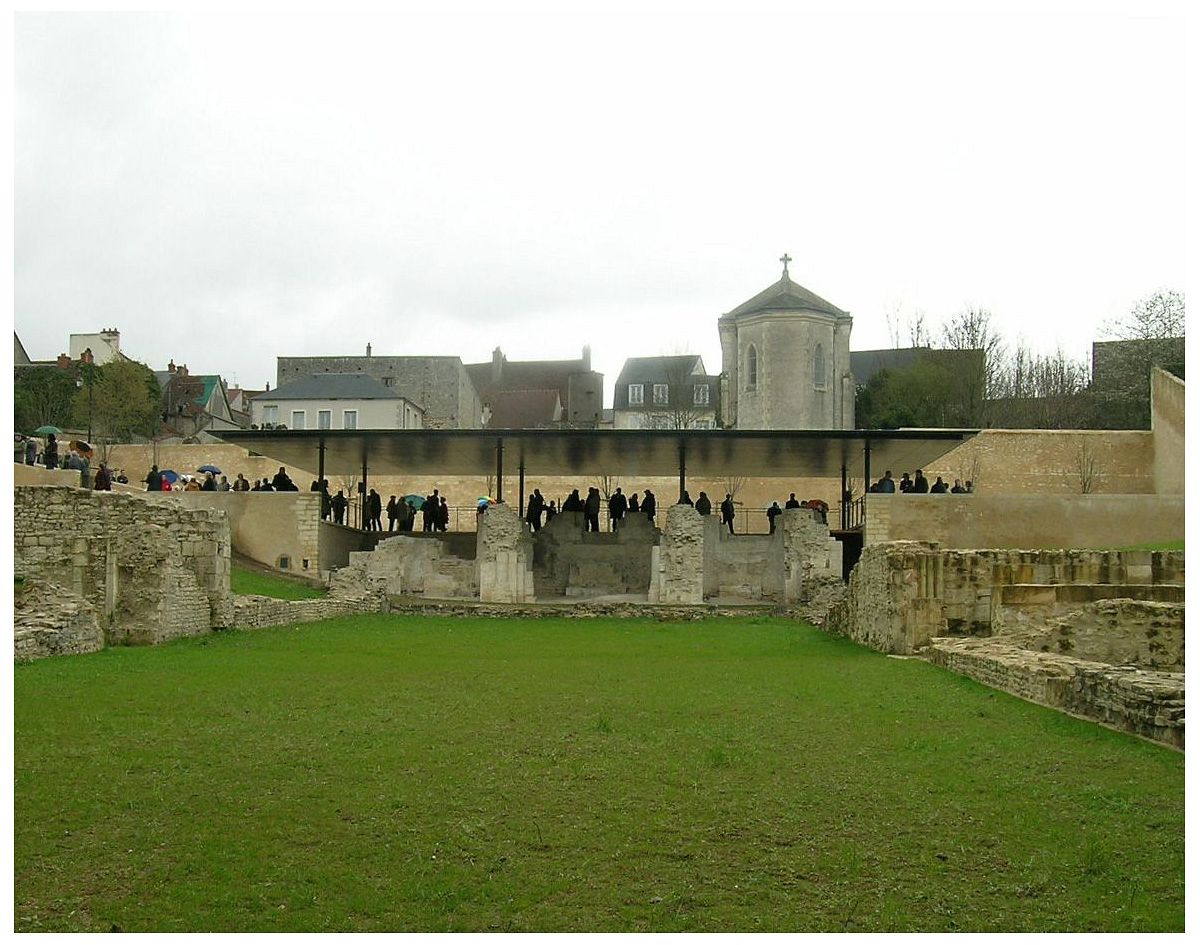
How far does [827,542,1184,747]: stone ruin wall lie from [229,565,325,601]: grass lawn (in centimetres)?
1207

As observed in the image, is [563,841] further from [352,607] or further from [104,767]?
[352,607]

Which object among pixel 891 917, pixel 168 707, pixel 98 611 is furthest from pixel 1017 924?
pixel 98 611

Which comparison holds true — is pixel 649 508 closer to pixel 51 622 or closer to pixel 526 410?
pixel 51 622

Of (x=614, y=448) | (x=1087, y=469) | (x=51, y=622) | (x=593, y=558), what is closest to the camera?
(x=51, y=622)

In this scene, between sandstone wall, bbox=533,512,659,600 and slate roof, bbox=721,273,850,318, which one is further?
slate roof, bbox=721,273,850,318

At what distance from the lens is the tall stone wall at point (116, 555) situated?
17.0m

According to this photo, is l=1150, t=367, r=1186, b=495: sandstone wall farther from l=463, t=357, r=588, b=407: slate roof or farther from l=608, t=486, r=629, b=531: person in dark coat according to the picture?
l=463, t=357, r=588, b=407: slate roof

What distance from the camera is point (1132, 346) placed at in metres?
53.3

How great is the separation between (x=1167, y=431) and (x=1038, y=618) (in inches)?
1275

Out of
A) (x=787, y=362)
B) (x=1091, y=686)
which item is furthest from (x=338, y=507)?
(x=1091, y=686)

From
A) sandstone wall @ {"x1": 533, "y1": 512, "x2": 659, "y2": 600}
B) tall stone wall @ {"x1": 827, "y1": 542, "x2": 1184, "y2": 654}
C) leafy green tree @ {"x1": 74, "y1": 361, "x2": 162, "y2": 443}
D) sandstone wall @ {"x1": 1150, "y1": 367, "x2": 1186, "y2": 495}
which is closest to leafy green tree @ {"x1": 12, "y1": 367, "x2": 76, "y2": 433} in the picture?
leafy green tree @ {"x1": 74, "y1": 361, "x2": 162, "y2": 443}

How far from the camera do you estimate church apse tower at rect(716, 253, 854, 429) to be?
5753cm

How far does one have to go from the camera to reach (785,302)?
2267 inches

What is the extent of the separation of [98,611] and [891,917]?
45.9 feet
